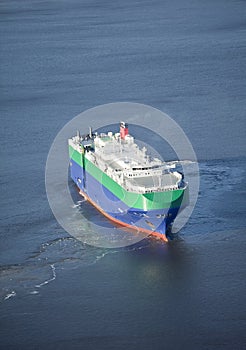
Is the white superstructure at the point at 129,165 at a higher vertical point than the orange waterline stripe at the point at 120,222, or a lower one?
higher

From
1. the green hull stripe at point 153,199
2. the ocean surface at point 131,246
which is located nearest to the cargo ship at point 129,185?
the green hull stripe at point 153,199

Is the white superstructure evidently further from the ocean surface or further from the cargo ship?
the ocean surface

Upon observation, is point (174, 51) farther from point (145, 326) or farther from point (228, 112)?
point (145, 326)

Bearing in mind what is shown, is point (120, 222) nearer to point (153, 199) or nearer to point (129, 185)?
point (129, 185)

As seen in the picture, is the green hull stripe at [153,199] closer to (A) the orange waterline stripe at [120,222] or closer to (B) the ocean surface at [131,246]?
(A) the orange waterline stripe at [120,222]

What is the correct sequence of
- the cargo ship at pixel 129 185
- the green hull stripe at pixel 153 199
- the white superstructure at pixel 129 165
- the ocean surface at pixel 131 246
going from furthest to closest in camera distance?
the white superstructure at pixel 129 165, the cargo ship at pixel 129 185, the green hull stripe at pixel 153 199, the ocean surface at pixel 131 246

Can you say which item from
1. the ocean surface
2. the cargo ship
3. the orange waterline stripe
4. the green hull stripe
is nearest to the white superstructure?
the cargo ship
